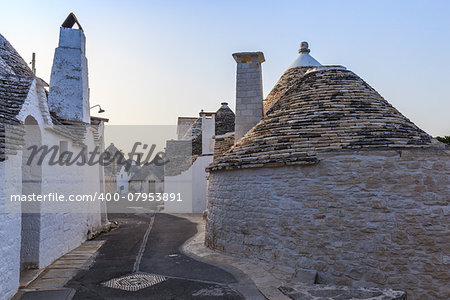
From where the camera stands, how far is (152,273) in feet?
25.0

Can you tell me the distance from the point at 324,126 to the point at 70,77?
26.5 ft

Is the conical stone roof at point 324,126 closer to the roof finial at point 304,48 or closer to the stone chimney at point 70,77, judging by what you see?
the roof finial at point 304,48

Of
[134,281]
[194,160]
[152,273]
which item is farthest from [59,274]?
[194,160]

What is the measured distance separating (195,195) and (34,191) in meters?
13.8

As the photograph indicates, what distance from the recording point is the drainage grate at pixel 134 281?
6.67 meters

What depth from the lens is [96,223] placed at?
1339 centimetres

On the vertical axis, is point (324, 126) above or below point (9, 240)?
above

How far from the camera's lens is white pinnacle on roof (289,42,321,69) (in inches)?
536

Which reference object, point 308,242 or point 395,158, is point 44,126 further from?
point 395,158

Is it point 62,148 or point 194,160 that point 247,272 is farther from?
point 194,160

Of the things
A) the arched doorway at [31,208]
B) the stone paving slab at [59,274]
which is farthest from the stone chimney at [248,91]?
the arched doorway at [31,208]

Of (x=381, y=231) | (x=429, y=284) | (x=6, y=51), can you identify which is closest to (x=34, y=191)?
(x=6, y=51)

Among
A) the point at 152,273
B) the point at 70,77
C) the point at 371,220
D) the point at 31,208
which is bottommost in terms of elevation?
the point at 152,273

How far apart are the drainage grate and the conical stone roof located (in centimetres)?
315
